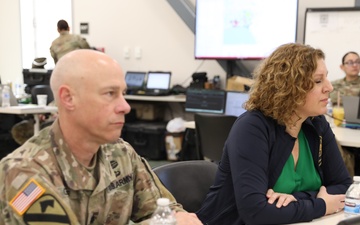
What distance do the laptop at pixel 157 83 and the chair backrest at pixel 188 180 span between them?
398 cm

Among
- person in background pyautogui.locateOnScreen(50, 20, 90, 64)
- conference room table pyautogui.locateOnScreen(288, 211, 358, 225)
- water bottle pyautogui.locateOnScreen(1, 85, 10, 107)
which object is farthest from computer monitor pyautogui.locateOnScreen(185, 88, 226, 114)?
conference room table pyautogui.locateOnScreen(288, 211, 358, 225)

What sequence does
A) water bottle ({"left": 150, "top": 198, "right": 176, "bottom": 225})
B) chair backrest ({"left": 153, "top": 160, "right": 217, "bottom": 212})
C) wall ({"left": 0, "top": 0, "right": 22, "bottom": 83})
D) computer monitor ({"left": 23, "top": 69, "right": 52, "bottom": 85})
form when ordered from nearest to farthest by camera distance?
1. water bottle ({"left": 150, "top": 198, "right": 176, "bottom": 225})
2. chair backrest ({"left": 153, "top": 160, "right": 217, "bottom": 212})
3. computer monitor ({"left": 23, "top": 69, "right": 52, "bottom": 85})
4. wall ({"left": 0, "top": 0, "right": 22, "bottom": 83})

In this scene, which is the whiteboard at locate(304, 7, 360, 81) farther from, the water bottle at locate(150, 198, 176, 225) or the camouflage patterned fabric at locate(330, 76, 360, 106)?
the water bottle at locate(150, 198, 176, 225)

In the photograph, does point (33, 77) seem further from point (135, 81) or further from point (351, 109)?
point (351, 109)

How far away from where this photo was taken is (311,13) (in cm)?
523

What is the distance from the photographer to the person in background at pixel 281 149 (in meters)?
1.68

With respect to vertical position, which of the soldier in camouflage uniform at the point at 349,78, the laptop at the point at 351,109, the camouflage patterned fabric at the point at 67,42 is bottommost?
the laptop at the point at 351,109

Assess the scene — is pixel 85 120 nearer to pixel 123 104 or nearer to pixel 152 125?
pixel 123 104

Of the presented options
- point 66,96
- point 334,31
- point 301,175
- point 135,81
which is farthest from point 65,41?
point 66,96

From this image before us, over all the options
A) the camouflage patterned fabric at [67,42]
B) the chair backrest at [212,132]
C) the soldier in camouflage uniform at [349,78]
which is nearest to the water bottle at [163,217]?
the chair backrest at [212,132]

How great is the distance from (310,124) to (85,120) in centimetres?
102

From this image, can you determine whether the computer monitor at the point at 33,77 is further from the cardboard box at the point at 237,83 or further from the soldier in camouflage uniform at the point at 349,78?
the soldier in camouflage uniform at the point at 349,78

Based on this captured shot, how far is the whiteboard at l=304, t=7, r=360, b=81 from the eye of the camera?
5.04m

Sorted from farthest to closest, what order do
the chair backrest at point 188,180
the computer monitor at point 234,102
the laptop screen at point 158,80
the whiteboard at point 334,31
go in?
1. the laptop screen at point 158,80
2. the whiteboard at point 334,31
3. the computer monitor at point 234,102
4. the chair backrest at point 188,180
